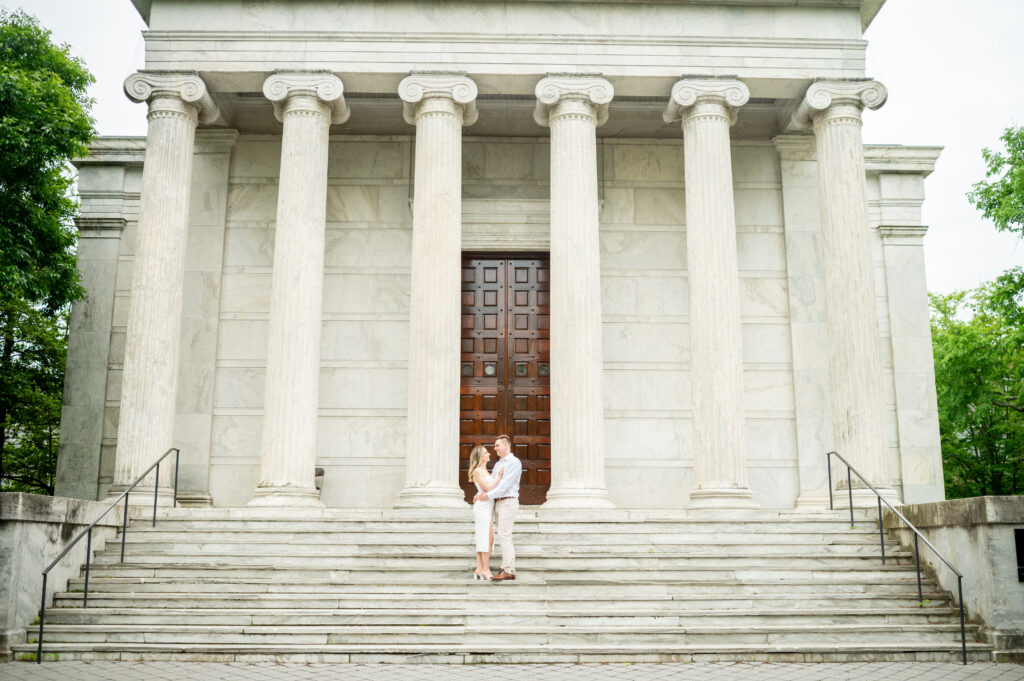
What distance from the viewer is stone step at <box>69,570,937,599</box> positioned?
12250 millimetres

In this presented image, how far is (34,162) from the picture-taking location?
1834cm

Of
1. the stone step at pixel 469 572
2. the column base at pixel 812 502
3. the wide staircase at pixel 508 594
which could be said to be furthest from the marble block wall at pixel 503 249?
the stone step at pixel 469 572

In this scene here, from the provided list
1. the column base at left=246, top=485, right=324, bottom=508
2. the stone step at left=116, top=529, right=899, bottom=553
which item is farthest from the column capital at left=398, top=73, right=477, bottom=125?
the stone step at left=116, top=529, right=899, bottom=553

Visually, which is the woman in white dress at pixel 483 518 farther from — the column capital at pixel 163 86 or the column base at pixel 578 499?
the column capital at pixel 163 86

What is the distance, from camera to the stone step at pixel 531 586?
12.2 metres

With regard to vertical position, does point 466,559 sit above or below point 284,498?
below

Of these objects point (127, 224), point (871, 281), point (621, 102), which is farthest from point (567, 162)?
point (127, 224)

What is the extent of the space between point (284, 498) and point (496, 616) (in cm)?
594

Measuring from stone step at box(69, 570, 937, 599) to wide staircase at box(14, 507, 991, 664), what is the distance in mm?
28

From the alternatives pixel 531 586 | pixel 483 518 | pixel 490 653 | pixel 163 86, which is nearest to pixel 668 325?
pixel 531 586

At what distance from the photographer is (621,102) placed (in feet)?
64.3

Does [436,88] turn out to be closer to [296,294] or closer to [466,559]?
[296,294]

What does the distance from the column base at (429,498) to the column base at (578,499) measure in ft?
5.22

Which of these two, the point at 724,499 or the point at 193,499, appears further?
the point at 193,499
